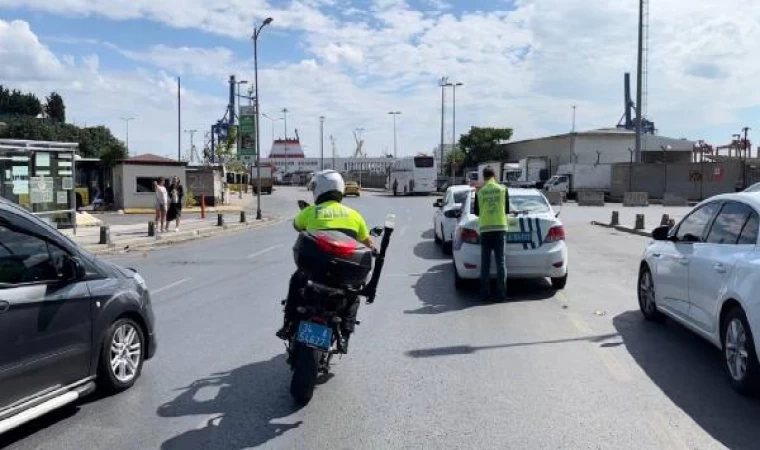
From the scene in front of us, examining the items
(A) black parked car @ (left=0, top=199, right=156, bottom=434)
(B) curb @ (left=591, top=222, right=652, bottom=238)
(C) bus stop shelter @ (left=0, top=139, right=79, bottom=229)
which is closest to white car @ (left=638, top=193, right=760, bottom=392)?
(A) black parked car @ (left=0, top=199, right=156, bottom=434)

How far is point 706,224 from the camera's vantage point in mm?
7309

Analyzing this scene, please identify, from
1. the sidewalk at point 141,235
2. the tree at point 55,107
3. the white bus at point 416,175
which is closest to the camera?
the sidewalk at point 141,235

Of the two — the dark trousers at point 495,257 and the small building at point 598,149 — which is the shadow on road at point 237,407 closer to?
the dark trousers at point 495,257

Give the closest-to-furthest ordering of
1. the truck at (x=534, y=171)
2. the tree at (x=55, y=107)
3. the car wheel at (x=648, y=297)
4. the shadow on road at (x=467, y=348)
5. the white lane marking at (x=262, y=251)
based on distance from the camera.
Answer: the shadow on road at (x=467, y=348) → the car wheel at (x=648, y=297) → the white lane marking at (x=262, y=251) → the truck at (x=534, y=171) → the tree at (x=55, y=107)

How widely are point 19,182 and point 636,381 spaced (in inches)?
771

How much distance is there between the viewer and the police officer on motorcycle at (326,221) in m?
5.80

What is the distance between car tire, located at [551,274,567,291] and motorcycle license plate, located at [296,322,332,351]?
6.54 m

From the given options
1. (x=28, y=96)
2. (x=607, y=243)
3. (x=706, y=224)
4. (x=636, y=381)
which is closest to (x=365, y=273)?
(x=636, y=381)

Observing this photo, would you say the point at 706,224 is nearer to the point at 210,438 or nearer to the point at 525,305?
the point at 525,305

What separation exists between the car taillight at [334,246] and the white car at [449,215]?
986 centimetres

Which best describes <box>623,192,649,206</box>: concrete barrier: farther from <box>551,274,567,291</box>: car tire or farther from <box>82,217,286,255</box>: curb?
<box>551,274,567,291</box>: car tire

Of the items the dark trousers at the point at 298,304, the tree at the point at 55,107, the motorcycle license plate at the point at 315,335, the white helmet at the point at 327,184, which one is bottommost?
the motorcycle license plate at the point at 315,335

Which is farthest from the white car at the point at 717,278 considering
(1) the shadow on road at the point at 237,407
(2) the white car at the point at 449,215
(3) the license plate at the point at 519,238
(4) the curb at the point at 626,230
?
(4) the curb at the point at 626,230

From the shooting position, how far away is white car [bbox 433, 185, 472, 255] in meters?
16.2
